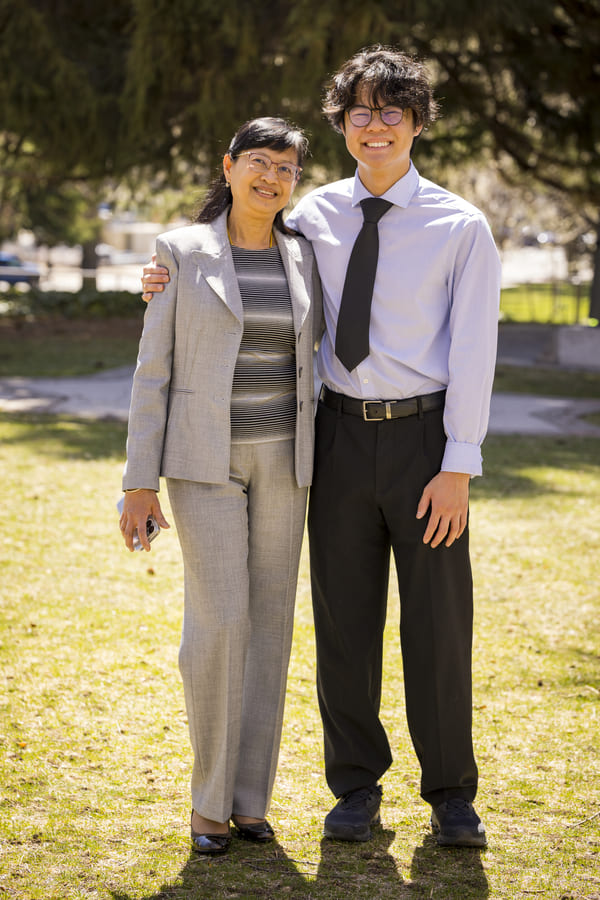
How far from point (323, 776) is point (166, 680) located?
1.03 metres

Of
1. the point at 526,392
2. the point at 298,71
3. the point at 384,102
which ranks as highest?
the point at 298,71

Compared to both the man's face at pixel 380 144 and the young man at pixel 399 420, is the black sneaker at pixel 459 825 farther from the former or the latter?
the man's face at pixel 380 144

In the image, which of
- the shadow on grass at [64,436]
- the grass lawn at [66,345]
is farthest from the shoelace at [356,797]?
the grass lawn at [66,345]

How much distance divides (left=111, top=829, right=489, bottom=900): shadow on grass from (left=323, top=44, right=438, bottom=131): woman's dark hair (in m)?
2.15

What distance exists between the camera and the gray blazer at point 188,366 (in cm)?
291

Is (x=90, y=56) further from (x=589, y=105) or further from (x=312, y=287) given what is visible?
(x=312, y=287)

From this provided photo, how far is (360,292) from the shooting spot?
301 centimetres

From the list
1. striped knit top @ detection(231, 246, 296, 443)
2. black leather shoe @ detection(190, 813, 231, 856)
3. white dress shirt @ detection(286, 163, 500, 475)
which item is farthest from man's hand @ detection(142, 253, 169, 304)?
black leather shoe @ detection(190, 813, 231, 856)

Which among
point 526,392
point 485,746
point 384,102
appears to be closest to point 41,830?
point 485,746

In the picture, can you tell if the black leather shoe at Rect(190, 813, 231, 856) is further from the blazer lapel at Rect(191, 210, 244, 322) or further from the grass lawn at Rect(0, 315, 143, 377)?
the grass lawn at Rect(0, 315, 143, 377)

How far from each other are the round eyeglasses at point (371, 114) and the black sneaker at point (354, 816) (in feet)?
6.56

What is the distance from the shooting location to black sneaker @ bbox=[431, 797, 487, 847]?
10.2 ft

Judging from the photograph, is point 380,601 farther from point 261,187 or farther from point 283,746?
point 261,187

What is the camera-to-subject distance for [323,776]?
3674mm
